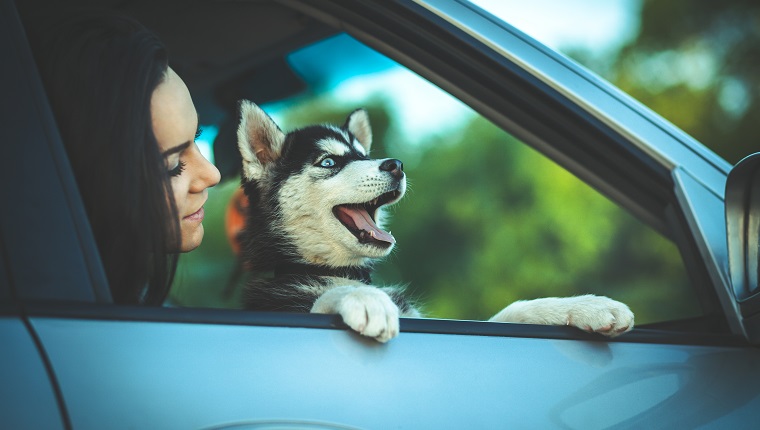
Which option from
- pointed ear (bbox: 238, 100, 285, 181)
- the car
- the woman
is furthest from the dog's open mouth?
the woman

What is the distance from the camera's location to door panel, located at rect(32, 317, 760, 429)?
3.83 ft

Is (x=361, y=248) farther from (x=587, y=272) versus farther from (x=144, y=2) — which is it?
(x=587, y=272)

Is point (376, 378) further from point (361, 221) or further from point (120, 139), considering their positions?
point (361, 221)

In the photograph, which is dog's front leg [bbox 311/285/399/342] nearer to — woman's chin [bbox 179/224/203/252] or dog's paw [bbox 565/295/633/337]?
dog's paw [bbox 565/295/633/337]

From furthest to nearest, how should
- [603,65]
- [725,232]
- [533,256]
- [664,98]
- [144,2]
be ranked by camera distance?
[603,65], [664,98], [533,256], [144,2], [725,232]

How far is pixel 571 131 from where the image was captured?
205 cm

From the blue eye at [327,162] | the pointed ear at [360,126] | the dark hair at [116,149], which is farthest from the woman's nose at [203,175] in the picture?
the pointed ear at [360,126]

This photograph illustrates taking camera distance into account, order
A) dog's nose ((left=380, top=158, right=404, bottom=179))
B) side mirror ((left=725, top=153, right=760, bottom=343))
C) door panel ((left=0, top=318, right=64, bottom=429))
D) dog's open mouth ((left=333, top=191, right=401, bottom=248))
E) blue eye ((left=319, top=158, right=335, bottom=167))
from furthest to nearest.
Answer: blue eye ((left=319, top=158, right=335, bottom=167)) → dog's nose ((left=380, top=158, right=404, bottom=179)) → dog's open mouth ((left=333, top=191, right=401, bottom=248)) → side mirror ((left=725, top=153, right=760, bottom=343)) → door panel ((left=0, top=318, right=64, bottom=429))

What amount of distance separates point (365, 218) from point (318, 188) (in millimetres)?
271

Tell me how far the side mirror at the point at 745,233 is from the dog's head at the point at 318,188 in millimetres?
1261

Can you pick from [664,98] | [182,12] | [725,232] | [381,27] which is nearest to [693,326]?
[725,232]

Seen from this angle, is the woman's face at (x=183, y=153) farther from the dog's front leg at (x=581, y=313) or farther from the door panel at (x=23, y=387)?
the dog's front leg at (x=581, y=313)

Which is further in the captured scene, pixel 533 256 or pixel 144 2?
pixel 533 256

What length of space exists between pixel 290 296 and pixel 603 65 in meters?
32.7
